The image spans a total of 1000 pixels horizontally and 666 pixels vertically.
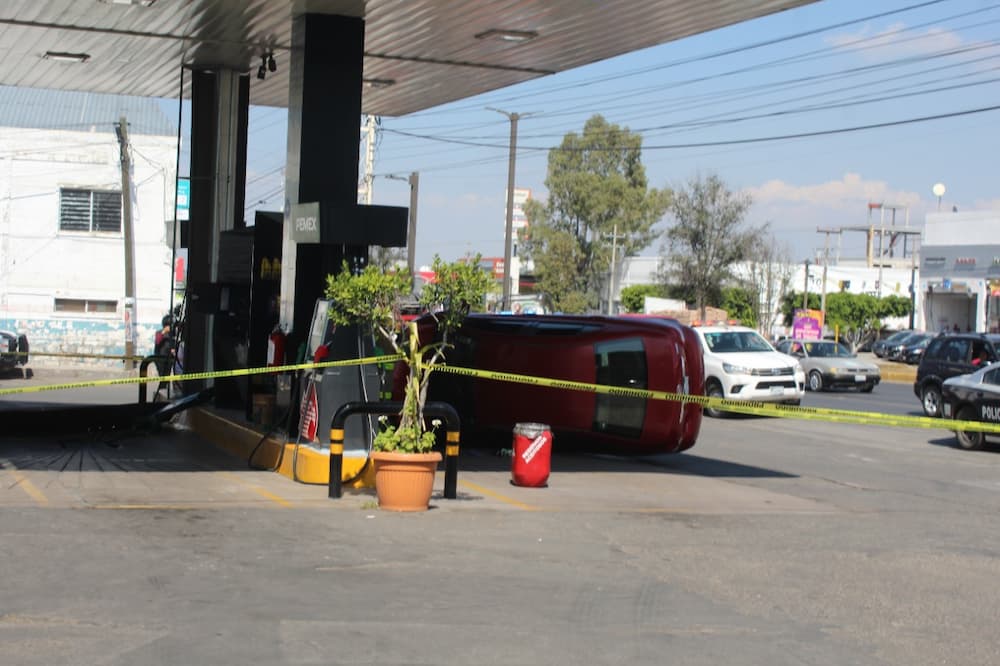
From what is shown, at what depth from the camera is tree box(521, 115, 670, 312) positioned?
76.9m

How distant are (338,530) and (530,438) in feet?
11.3

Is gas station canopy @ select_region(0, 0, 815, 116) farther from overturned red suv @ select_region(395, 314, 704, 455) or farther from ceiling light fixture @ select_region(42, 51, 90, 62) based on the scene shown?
overturned red suv @ select_region(395, 314, 704, 455)

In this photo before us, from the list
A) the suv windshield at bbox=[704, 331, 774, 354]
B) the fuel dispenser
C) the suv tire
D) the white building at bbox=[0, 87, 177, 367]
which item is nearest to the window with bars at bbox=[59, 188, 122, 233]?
the white building at bbox=[0, 87, 177, 367]

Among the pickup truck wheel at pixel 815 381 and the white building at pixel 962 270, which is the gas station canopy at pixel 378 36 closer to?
the pickup truck wheel at pixel 815 381

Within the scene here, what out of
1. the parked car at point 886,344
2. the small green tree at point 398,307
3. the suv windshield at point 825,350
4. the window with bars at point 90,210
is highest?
the window with bars at point 90,210

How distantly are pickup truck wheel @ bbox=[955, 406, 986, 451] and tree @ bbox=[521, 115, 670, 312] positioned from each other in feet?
185

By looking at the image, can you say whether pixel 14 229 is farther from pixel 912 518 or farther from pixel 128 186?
pixel 912 518

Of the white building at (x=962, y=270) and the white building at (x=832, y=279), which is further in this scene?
the white building at (x=832, y=279)

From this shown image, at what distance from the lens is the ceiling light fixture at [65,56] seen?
A: 1758cm

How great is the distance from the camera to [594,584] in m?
8.45

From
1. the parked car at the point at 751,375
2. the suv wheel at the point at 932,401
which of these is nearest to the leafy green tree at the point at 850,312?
the suv wheel at the point at 932,401

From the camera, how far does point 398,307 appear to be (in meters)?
12.1

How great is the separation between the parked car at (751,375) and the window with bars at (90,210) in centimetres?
2704

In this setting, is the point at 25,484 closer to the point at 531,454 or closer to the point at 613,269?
the point at 531,454
